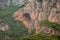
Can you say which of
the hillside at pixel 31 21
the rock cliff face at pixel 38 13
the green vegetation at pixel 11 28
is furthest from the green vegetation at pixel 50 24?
the green vegetation at pixel 11 28

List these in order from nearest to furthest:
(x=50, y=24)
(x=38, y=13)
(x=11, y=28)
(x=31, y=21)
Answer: (x=50, y=24)
(x=38, y=13)
(x=31, y=21)
(x=11, y=28)

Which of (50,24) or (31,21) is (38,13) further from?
(50,24)

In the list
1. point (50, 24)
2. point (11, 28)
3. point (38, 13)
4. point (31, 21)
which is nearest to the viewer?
point (50, 24)

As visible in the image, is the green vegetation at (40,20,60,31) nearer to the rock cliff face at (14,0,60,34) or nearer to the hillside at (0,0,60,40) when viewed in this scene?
the hillside at (0,0,60,40)

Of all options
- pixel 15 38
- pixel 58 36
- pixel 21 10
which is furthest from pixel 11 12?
pixel 58 36

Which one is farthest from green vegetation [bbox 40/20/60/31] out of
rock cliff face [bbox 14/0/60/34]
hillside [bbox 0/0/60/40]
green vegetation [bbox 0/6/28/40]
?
green vegetation [bbox 0/6/28/40]

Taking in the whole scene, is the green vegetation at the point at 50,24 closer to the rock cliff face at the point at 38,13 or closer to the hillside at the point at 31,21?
the hillside at the point at 31,21

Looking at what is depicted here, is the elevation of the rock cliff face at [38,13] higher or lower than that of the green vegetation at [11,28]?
higher

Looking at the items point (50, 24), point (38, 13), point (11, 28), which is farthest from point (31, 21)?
point (50, 24)

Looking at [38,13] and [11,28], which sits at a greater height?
[38,13]
